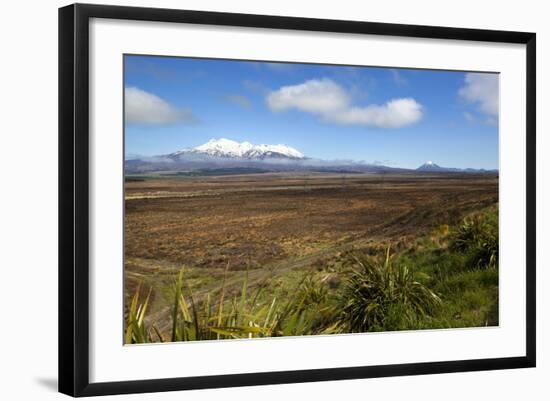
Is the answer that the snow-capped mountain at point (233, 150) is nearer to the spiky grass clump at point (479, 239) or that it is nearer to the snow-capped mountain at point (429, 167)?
the snow-capped mountain at point (429, 167)

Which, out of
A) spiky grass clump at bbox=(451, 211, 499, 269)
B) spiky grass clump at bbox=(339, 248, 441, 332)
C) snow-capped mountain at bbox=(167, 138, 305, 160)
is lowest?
spiky grass clump at bbox=(339, 248, 441, 332)

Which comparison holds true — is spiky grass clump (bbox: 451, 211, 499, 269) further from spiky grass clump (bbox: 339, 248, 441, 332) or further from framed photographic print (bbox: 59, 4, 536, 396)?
spiky grass clump (bbox: 339, 248, 441, 332)

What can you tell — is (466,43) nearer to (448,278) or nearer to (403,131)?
(403,131)

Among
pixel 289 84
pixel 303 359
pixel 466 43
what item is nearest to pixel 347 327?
pixel 303 359

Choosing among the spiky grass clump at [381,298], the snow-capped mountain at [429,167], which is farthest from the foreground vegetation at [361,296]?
the snow-capped mountain at [429,167]

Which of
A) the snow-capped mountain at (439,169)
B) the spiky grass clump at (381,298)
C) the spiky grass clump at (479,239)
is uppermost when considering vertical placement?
the snow-capped mountain at (439,169)

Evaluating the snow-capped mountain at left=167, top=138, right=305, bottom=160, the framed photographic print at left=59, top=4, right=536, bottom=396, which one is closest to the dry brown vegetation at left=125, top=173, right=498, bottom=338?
the framed photographic print at left=59, top=4, right=536, bottom=396
